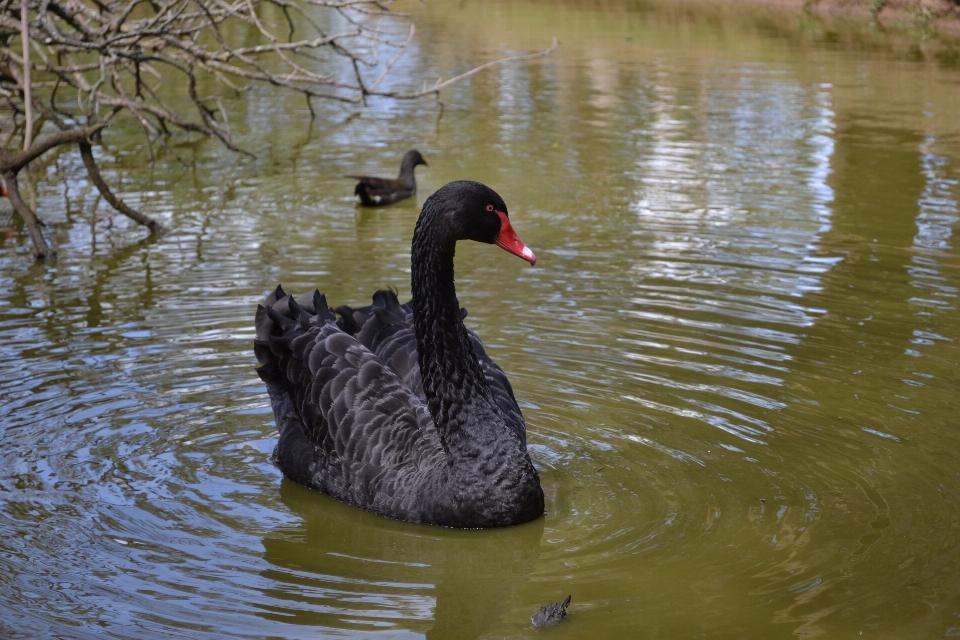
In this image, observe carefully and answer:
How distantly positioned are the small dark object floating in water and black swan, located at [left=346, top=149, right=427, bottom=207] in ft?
24.1

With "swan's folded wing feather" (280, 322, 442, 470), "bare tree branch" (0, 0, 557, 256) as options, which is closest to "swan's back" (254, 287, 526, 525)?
"swan's folded wing feather" (280, 322, 442, 470)

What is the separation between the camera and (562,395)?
6508mm

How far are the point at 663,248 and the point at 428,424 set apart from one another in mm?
4661

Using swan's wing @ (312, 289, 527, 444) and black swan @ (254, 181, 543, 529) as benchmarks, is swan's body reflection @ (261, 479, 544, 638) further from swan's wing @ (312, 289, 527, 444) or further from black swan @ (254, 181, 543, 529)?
swan's wing @ (312, 289, 527, 444)

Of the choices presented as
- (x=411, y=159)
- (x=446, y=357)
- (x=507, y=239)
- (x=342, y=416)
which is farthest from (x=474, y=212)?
(x=411, y=159)

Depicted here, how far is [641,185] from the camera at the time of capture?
12023 millimetres

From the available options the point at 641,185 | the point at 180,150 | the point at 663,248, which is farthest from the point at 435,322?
the point at 180,150

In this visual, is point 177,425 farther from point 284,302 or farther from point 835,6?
point 835,6

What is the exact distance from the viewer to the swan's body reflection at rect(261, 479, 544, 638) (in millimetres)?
4258

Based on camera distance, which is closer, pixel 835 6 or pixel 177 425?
pixel 177 425

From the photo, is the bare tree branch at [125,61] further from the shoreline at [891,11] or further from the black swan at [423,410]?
the shoreline at [891,11]

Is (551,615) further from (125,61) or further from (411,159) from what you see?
(125,61)

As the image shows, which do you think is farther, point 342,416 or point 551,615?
point 342,416

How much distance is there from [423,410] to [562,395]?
1.30m
